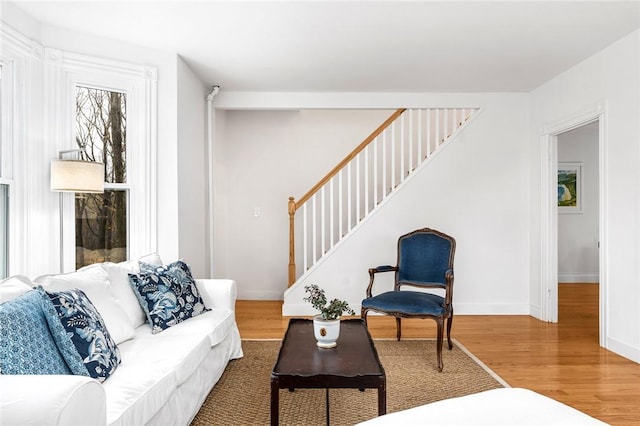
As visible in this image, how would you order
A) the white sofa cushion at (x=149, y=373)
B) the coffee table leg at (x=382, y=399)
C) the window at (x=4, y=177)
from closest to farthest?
1. the white sofa cushion at (x=149, y=373)
2. the coffee table leg at (x=382, y=399)
3. the window at (x=4, y=177)

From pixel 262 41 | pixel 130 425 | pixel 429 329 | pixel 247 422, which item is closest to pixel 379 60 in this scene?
pixel 262 41

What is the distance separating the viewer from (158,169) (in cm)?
367

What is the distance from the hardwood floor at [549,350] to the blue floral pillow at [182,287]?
1210mm

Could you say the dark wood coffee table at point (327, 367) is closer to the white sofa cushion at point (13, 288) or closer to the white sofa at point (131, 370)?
the white sofa at point (131, 370)

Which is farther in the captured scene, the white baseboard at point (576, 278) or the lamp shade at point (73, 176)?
the white baseboard at point (576, 278)

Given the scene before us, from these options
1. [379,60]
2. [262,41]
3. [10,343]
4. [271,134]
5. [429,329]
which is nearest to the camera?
[10,343]

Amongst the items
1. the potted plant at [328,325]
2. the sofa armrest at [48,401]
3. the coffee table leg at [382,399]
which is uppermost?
the sofa armrest at [48,401]

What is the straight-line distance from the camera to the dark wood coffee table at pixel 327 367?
1.98 meters

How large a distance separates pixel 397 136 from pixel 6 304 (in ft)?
15.4

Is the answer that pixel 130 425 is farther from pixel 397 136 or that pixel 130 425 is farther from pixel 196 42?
pixel 397 136

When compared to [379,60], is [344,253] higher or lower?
lower

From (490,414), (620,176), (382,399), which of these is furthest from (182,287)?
(620,176)

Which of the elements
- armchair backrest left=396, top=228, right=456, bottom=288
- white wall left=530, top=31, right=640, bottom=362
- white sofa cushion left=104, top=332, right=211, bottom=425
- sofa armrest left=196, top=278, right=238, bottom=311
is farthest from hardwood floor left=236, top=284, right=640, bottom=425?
white sofa cushion left=104, top=332, right=211, bottom=425

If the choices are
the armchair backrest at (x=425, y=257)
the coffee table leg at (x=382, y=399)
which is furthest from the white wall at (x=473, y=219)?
the coffee table leg at (x=382, y=399)
